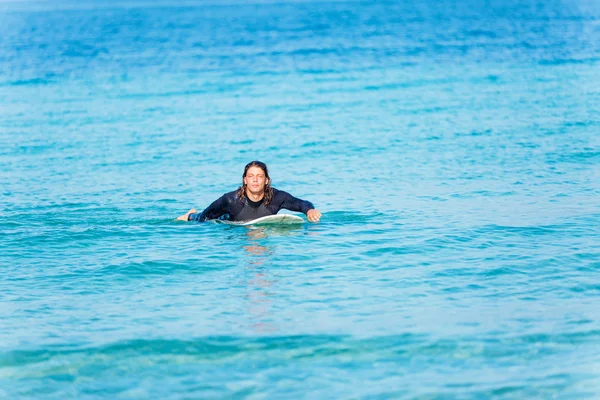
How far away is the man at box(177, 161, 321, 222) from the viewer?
14.6m

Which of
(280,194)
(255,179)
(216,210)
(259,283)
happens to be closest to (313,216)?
(280,194)

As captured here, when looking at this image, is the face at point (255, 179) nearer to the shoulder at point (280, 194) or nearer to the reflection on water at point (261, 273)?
the shoulder at point (280, 194)

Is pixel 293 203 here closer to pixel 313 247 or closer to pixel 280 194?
pixel 280 194

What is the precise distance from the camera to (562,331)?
10.2 m

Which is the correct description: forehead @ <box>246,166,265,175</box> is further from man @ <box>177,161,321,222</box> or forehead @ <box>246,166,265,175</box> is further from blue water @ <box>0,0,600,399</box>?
blue water @ <box>0,0,600,399</box>

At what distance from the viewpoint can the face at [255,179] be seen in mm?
14180

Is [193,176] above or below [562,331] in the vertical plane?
above

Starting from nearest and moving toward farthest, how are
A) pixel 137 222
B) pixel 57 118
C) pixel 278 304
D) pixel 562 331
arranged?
1. pixel 562 331
2. pixel 278 304
3. pixel 137 222
4. pixel 57 118

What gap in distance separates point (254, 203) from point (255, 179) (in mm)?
752

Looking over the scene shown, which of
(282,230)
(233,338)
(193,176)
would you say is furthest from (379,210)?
(233,338)

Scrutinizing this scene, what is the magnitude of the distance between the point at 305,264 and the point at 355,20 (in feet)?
261

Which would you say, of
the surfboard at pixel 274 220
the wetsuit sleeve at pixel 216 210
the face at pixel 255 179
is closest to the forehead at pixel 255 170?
the face at pixel 255 179

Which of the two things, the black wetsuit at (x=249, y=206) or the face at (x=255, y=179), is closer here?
the face at (x=255, y=179)

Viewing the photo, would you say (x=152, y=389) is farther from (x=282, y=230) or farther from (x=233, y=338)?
(x=282, y=230)
